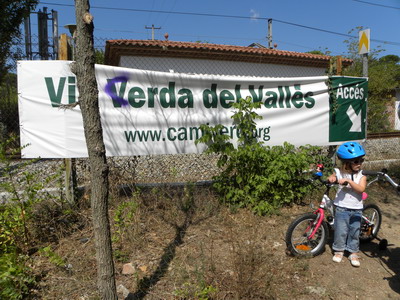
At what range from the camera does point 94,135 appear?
1.95 metres

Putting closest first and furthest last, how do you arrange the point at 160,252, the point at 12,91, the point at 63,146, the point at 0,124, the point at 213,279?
the point at 213,279 → the point at 160,252 → the point at 63,146 → the point at 0,124 → the point at 12,91

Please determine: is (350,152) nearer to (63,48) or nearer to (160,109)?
(160,109)

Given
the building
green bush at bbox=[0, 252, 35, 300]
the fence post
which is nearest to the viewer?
green bush at bbox=[0, 252, 35, 300]

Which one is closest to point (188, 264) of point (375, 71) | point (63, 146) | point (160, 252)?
point (160, 252)

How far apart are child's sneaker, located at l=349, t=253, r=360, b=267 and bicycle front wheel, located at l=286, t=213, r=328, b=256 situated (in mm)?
293

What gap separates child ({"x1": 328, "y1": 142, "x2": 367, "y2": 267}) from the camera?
3.18 m

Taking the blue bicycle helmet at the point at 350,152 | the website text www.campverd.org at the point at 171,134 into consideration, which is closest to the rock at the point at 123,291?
the website text www.campverd.org at the point at 171,134

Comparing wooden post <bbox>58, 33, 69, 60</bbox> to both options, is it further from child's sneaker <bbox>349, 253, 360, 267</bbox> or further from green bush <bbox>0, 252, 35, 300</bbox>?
child's sneaker <bbox>349, 253, 360, 267</bbox>

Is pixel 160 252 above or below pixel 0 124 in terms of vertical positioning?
below

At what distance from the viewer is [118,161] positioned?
506 cm

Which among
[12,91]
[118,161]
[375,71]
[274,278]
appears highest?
[375,71]

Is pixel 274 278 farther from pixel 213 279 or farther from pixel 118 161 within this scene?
pixel 118 161

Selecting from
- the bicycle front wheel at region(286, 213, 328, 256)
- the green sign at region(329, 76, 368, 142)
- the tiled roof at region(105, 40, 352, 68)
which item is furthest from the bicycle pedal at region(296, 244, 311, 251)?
the tiled roof at region(105, 40, 352, 68)

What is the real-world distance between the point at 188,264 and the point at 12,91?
8.38 metres
